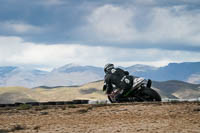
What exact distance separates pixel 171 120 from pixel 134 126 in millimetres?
2691

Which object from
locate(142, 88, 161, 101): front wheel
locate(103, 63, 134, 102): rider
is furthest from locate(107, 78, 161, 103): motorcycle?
locate(103, 63, 134, 102): rider

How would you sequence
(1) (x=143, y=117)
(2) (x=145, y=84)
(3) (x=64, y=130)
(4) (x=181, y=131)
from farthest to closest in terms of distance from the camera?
(2) (x=145, y=84) < (1) (x=143, y=117) < (3) (x=64, y=130) < (4) (x=181, y=131)

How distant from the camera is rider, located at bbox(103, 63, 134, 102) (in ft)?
125

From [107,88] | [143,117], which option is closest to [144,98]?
[107,88]

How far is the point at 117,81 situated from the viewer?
127 feet

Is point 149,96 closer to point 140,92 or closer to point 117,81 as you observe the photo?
point 140,92

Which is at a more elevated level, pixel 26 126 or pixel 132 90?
pixel 132 90

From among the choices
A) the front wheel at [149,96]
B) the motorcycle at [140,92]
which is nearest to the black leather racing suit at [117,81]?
the motorcycle at [140,92]

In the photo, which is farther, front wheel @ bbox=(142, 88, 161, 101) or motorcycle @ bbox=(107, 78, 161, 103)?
front wheel @ bbox=(142, 88, 161, 101)

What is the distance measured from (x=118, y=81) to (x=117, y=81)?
0.39ft

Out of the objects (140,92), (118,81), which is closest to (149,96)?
→ (140,92)

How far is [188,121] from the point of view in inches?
734

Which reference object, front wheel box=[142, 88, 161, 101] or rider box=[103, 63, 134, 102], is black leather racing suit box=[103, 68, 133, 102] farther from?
front wheel box=[142, 88, 161, 101]

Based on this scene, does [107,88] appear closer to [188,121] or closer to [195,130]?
[188,121]
